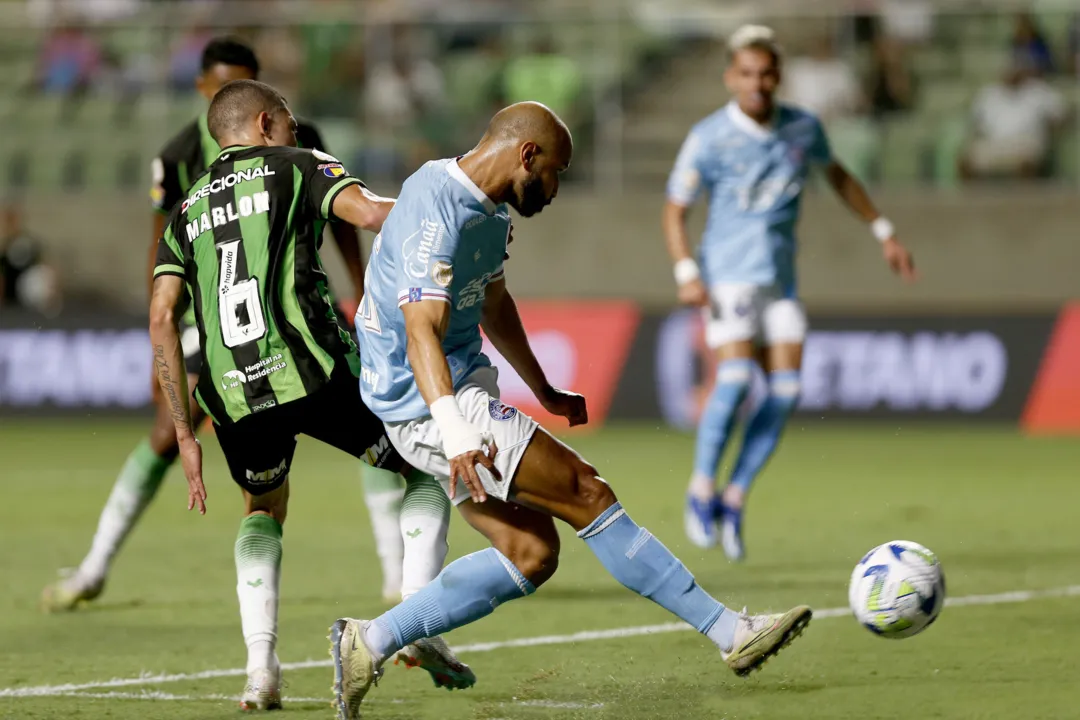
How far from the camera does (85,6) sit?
773 inches

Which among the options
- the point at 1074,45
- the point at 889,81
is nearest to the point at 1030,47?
the point at 1074,45

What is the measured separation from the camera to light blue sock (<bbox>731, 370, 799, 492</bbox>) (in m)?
8.81

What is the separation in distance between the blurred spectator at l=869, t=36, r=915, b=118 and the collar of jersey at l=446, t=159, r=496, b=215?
13.1 meters

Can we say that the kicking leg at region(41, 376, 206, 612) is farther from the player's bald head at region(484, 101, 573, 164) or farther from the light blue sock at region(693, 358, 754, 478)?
the player's bald head at region(484, 101, 573, 164)

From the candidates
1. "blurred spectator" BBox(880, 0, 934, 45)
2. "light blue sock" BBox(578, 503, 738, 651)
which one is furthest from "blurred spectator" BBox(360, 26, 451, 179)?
"light blue sock" BBox(578, 503, 738, 651)

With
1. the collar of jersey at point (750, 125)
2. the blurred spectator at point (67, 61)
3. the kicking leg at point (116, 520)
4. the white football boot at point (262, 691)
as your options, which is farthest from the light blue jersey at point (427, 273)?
the blurred spectator at point (67, 61)

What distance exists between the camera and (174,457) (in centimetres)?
739

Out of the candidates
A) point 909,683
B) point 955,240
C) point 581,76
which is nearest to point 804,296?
point 955,240

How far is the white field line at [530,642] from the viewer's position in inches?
223

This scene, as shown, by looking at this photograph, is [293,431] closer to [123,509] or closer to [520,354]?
[520,354]

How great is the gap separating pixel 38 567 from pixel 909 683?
4.67 metres

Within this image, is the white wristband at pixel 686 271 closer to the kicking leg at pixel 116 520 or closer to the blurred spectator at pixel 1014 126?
the kicking leg at pixel 116 520

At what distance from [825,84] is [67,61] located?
26.2 feet

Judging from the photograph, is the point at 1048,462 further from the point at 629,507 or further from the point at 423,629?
the point at 423,629
